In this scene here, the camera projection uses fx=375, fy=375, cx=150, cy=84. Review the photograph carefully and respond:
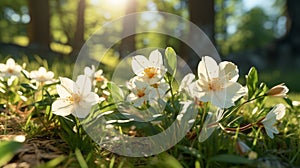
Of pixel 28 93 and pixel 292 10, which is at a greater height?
pixel 292 10

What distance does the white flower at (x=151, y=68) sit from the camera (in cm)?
112

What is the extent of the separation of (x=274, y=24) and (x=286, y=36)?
68.0ft

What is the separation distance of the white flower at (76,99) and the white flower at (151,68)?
161mm

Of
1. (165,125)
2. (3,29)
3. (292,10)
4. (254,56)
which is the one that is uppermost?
(3,29)

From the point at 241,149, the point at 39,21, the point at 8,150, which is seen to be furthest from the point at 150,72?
the point at 39,21

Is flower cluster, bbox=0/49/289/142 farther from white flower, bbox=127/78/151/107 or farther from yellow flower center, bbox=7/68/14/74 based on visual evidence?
yellow flower center, bbox=7/68/14/74

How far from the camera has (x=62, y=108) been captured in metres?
1.06

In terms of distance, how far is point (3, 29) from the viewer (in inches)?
723

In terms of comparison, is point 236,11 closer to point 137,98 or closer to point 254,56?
point 254,56

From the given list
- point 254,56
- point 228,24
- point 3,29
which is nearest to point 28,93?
point 254,56

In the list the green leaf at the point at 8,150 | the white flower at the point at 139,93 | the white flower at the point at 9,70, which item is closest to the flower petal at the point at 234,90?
the white flower at the point at 139,93

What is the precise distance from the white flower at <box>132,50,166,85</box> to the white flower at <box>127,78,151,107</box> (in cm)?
2

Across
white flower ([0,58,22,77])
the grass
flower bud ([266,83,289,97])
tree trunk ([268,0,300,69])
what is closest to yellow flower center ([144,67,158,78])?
the grass

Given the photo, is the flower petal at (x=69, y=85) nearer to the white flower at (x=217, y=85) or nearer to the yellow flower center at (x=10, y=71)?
the white flower at (x=217, y=85)
